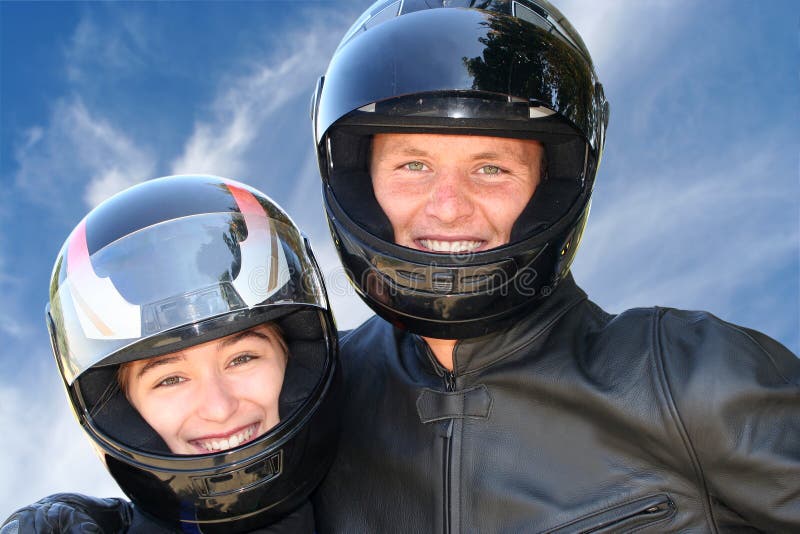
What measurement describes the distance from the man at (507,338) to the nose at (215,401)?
43 centimetres

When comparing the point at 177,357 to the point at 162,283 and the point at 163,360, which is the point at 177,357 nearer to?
the point at 163,360

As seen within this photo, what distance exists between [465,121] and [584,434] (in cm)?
87

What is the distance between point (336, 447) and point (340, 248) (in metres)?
0.59

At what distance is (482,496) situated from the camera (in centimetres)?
197

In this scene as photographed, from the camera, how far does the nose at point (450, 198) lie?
6.84 ft

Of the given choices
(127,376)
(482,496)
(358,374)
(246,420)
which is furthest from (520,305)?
(127,376)

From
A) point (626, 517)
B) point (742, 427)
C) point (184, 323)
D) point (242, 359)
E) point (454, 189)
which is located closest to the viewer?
point (742, 427)

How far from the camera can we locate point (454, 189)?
2.11 m

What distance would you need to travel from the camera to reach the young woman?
2.05 m

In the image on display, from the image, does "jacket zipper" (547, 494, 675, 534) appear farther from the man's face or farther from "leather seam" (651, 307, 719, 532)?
the man's face

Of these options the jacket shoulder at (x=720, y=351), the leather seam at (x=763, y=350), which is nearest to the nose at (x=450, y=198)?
the jacket shoulder at (x=720, y=351)

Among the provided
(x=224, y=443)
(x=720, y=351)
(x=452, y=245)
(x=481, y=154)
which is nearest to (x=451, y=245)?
(x=452, y=245)

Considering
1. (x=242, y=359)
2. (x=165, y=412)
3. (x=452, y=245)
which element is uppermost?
(x=452, y=245)

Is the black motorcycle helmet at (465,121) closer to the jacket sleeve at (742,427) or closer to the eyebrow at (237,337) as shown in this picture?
the eyebrow at (237,337)
